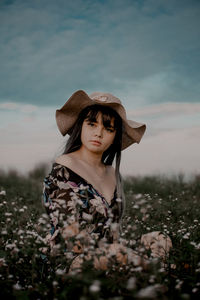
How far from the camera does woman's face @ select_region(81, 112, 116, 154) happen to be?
12.6 ft

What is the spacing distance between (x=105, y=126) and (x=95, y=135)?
185 millimetres

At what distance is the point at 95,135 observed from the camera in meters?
3.83

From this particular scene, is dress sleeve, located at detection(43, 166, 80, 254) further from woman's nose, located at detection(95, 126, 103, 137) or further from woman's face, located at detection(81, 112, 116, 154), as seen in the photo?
woman's nose, located at detection(95, 126, 103, 137)

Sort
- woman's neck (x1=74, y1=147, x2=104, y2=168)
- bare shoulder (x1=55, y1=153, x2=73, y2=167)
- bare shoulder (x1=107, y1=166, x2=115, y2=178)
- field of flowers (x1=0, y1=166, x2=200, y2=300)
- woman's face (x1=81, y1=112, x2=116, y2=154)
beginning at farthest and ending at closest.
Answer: bare shoulder (x1=107, y1=166, x2=115, y2=178) → woman's neck (x1=74, y1=147, x2=104, y2=168) → woman's face (x1=81, y1=112, x2=116, y2=154) → bare shoulder (x1=55, y1=153, x2=73, y2=167) → field of flowers (x1=0, y1=166, x2=200, y2=300)

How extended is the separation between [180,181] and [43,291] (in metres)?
8.44

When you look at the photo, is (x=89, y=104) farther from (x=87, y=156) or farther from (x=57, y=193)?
(x=57, y=193)

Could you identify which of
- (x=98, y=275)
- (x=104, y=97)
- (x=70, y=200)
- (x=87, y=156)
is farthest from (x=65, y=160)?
(x=98, y=275)

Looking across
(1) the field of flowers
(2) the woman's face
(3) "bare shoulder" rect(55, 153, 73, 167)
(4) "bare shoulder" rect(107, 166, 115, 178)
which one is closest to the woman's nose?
(2) the woman's face

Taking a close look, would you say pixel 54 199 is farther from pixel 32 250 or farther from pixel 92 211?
pixel 32 250

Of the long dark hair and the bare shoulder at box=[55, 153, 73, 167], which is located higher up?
the long dark hair

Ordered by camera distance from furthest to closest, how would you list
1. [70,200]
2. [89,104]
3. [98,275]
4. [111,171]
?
[111,171]
[89,104]
[70,200]
[98,275]

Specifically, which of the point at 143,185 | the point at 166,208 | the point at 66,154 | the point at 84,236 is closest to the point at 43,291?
the point at 84,236

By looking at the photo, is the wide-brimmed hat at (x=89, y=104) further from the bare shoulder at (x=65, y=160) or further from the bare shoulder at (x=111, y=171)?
the bare shoulder at (x=65, y=160)

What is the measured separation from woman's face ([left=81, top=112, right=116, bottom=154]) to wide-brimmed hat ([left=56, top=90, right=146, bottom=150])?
0.55 ft
